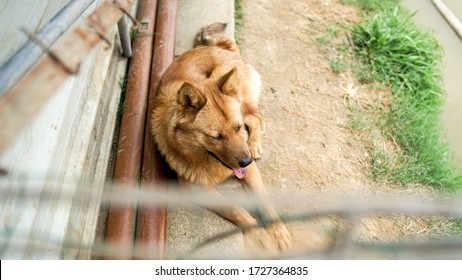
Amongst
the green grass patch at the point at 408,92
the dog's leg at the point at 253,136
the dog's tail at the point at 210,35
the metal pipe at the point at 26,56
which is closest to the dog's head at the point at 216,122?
the dog's leg at the point at 253,136

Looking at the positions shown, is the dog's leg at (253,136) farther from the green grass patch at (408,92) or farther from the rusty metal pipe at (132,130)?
the green grass patch at (408,92)

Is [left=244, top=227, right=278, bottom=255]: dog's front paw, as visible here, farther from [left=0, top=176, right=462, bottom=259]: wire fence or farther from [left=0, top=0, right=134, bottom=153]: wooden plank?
[left=0, top=0, right=134, bottom=153]: wooden plank

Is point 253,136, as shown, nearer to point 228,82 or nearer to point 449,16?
point 228,82

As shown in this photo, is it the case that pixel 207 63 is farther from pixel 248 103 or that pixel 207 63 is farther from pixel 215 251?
pixel 215 251

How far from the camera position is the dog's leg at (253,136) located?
126 inches

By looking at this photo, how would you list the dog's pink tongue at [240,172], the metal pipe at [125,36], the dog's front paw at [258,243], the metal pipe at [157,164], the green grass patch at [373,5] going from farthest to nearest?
the green grass patch at [373,5], the metal pipe at [125,36], the dog's pink tongue at [240,172], the dog's front paw at [258,243], the metal pipe at [157,164]

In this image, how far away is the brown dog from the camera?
2.45 meters

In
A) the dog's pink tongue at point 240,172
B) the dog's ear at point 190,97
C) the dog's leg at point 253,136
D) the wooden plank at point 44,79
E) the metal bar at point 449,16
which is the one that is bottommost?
the metal bar at point 449,16

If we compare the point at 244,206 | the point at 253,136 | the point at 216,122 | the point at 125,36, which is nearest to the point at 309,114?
the point at 253,136

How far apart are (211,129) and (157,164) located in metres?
0.62

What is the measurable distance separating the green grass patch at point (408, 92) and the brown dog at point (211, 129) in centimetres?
128

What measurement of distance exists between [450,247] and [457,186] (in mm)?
3016

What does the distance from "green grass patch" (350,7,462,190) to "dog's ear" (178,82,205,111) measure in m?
1.89

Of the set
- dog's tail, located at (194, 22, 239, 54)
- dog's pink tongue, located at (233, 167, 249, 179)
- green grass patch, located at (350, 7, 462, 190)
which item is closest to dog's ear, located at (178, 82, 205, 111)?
dog's pink tongue, located at (233, 167, 249, 179)
